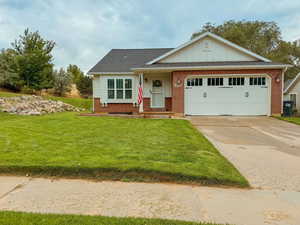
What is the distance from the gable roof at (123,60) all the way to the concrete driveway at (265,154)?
847cm

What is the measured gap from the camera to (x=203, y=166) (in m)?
3.36

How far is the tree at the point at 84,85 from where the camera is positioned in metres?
32.0

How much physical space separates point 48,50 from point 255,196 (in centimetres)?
2815

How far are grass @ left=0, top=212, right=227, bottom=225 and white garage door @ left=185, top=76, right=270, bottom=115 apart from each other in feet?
31.7

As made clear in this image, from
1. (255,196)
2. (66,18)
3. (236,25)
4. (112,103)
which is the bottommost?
(255,196)

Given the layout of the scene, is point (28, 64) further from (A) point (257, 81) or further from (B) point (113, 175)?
(B) point (113, 175)

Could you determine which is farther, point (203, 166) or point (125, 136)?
point (125, 136)

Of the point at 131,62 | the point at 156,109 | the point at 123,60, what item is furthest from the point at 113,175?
the point at 123,60

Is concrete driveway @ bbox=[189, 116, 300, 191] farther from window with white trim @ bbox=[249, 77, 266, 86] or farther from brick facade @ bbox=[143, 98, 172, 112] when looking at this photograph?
brick facade @ bbox=[143, 98, 172, 112]

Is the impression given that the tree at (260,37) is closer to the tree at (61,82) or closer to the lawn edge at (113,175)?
the tree at (61,82)

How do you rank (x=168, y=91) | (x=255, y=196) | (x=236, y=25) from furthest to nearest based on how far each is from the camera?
(x=236, y=25)
(x=168, y=91)
(x=255, y=196)

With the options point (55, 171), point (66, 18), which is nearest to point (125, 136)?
point (55, 171)

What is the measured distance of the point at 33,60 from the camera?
22.0m

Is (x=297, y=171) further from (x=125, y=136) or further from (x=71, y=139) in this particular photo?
(x=71, y=139)
